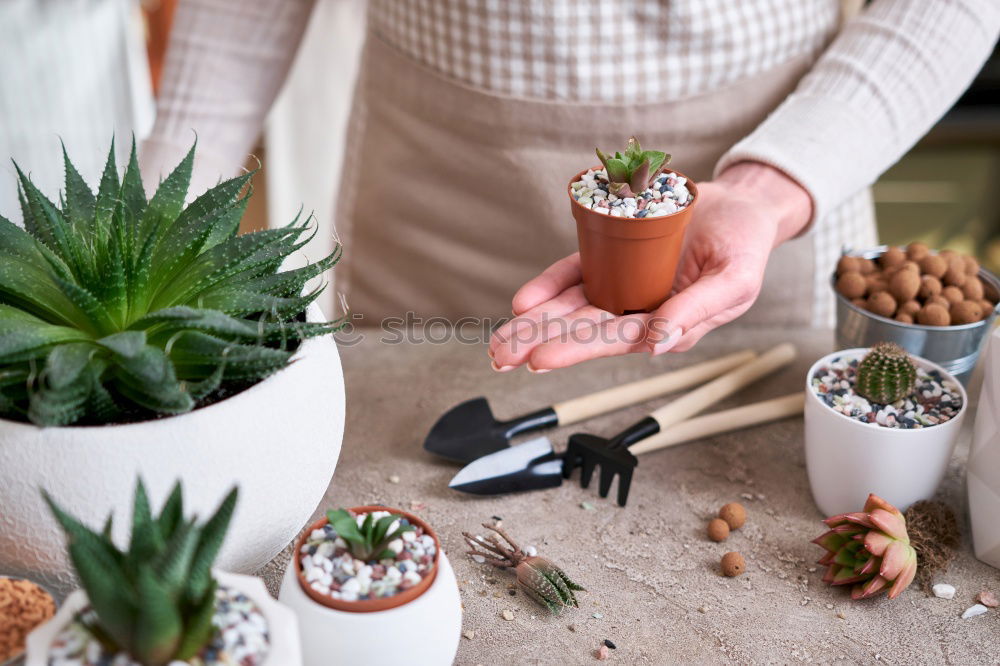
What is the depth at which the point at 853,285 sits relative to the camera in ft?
3.45

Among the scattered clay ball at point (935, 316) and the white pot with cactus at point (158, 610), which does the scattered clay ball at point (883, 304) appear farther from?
the white pot with cactus at point (158, 610)

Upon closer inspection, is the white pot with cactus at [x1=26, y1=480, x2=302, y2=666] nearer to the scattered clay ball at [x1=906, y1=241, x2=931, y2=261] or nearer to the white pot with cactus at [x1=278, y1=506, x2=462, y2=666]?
the white pot with cactus at [x1=278, y1=506, x2=462, y2=666]

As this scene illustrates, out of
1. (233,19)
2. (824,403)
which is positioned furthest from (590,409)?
(233,19)

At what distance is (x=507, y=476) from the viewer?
92cm

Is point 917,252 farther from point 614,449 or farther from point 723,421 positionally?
point 614,449

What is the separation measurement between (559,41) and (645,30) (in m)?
0.12

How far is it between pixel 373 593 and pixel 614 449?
1.23 ft

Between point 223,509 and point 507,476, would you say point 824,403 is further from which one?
point 223,509

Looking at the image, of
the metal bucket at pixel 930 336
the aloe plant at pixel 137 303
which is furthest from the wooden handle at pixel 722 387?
the aloe plant at pixel 137 303

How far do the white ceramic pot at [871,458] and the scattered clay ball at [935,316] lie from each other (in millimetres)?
105

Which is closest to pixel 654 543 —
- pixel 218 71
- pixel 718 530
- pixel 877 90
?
pixel 718 530

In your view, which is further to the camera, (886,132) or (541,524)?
(886,132)

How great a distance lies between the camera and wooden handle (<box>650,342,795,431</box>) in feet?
3.36

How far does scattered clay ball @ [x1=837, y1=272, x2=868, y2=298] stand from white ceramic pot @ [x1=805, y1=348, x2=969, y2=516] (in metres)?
0.18
